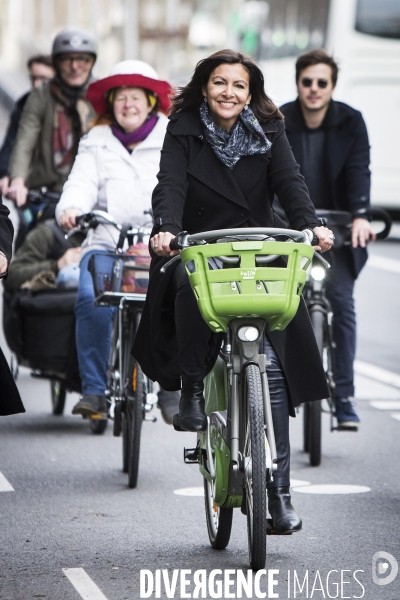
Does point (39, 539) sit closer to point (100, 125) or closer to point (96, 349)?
point (96, 349)

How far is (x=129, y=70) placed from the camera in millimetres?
7594

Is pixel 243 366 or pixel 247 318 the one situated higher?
pixel 247 318

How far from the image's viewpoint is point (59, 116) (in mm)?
9336

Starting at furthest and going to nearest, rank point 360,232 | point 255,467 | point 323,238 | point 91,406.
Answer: point 360,232 < point 91,406 < point 323,238 < point 255,467

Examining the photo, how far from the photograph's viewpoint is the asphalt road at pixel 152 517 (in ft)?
16.6

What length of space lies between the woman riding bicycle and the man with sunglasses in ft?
7.71

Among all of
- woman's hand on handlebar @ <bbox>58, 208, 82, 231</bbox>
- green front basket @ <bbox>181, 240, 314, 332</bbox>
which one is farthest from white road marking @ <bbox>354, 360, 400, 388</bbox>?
green front basket @ <bbox>181, 240, 314, 332</bbox>

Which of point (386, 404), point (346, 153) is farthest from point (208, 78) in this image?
point (386, 404)

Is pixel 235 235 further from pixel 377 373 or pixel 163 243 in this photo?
pixel 377 373

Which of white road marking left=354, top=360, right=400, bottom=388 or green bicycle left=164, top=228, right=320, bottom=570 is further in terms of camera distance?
white road marking left=354, top=360, right=400, bottom=388

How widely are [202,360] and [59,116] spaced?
4390mm

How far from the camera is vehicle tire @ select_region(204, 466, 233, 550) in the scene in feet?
17.7

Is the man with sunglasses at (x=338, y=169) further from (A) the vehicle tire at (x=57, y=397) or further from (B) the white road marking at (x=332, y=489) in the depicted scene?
(A) the vehicle tire at (x=57, y=397)

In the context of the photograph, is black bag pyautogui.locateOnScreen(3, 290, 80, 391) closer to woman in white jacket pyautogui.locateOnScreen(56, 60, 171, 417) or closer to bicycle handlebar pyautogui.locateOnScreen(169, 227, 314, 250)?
woman in white jacket pyautogui.locateOnScreen(56, 60, 171, 417)
